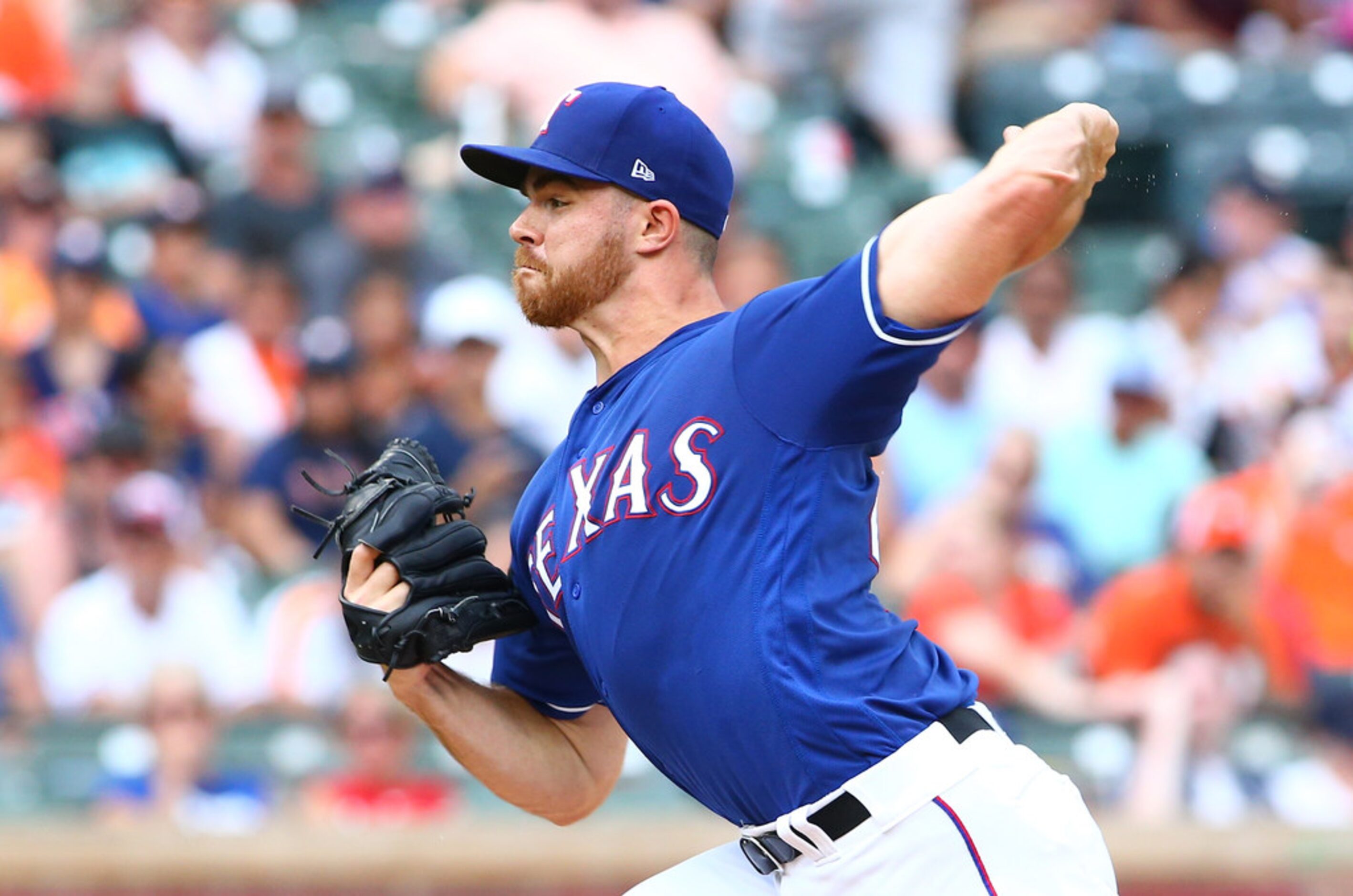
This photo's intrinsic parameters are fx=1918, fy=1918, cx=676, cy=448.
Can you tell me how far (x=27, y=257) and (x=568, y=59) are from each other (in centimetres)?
236

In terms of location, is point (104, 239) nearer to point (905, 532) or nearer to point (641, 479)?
point (905, 532)

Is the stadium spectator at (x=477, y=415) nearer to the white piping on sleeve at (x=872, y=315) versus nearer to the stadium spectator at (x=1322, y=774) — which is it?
the stadium spectator at (x=1322, y=774)

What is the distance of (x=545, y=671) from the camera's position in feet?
11.2

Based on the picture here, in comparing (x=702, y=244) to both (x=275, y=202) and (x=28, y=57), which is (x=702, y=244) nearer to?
(x=275, y=202)

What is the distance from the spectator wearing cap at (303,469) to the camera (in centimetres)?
666

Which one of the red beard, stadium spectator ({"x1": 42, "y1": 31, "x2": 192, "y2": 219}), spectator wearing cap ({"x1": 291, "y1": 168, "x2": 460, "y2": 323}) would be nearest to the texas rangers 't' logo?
the red beard

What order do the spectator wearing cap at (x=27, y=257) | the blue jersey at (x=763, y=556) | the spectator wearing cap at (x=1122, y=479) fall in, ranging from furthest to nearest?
the spectator wearing cap at (x=27, y=257), the spectator wearing cap at (x=1122, y=479), the blue jersey at (x=763, y=556)

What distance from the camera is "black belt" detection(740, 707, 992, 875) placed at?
283 centimetres

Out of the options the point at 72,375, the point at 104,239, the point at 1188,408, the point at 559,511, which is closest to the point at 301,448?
the point at 72,375

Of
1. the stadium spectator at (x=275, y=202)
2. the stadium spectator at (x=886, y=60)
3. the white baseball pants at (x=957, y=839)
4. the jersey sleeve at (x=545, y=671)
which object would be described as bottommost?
the white baseball pants at (x=957, y=839)

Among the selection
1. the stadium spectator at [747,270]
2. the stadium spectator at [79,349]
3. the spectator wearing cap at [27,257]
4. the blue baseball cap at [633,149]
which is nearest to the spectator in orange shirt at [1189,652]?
the stadium spectator at [747,270]

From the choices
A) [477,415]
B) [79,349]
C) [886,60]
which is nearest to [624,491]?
[477,415]

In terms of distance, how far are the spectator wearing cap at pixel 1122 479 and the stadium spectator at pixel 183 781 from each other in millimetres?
2779

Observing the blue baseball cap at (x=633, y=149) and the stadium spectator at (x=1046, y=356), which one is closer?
the blue baseball cap at (x=633, y=149)
